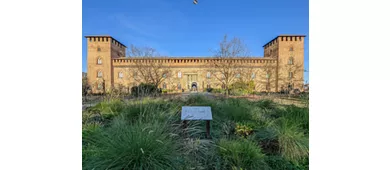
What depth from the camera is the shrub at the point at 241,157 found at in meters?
1.98

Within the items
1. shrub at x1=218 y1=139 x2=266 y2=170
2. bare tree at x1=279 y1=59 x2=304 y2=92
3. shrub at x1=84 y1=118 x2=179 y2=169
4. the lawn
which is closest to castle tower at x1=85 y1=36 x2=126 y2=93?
bare tree at x1=279 y1=59 x2=304 y2=92

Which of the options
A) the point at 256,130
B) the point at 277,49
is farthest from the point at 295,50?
the point at 256,130

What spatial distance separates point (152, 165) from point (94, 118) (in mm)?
3122

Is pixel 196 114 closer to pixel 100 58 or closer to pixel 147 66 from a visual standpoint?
pixel 147 66

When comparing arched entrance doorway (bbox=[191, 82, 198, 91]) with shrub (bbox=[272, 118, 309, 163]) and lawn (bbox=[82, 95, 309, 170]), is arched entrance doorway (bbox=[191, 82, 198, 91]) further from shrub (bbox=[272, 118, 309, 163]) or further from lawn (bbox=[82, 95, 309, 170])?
shrub (bbox=[272, 118, 309, 163])

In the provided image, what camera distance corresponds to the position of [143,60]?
828 inches

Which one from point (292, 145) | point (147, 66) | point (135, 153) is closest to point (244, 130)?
point (292, 145)

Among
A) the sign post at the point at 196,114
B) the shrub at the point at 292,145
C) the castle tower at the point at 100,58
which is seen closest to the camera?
the shrub at the point at 292,145

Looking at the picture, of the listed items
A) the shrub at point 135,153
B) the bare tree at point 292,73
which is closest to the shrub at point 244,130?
the shrub at point 135,153

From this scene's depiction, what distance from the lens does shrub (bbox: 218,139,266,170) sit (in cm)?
198

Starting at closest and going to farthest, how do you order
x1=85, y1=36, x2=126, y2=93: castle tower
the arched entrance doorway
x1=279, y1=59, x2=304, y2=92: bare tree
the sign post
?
the sign post
x1=279, y1=59, x2=304, y2=92: bare tree
the arched entrance doorway
x1=85, y1=36, x2=126, y2=93: castle tower

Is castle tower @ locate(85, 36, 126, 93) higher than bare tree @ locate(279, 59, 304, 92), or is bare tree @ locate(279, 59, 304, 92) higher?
castle tower @ locate(85, 36, 126, 93)

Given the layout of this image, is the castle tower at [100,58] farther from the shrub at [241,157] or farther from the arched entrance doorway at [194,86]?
the shrub at [241,157]
